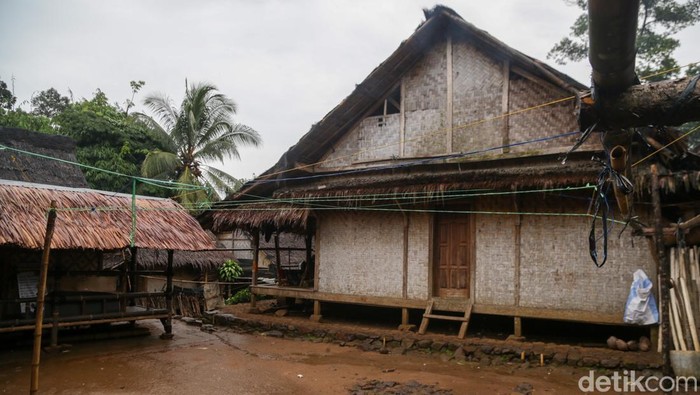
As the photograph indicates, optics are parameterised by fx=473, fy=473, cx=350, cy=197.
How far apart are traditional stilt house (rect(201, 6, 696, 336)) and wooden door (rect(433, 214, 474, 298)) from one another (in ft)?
0.09

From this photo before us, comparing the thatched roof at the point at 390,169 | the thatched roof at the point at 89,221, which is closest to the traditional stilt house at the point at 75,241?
the thatched roof at the point at 89,221

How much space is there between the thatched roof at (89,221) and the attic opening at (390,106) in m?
5.03

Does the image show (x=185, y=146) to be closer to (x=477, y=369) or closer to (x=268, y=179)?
(x=268, y=179)

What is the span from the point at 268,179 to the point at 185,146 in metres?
11.8

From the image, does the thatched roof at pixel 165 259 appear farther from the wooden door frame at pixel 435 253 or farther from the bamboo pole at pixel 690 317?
the bamboo pole at pixel 690 317

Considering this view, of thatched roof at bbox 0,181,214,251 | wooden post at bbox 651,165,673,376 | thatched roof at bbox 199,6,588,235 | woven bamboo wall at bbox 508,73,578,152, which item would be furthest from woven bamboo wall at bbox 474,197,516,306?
thatched roof at bbox 0,181,214,251

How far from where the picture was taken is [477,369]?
833 centimetres

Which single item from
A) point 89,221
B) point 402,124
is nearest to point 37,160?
point 89,221

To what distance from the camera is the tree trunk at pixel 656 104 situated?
2373 mm

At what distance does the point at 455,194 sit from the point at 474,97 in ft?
7.23

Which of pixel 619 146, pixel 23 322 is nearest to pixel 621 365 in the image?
pixel 619 146

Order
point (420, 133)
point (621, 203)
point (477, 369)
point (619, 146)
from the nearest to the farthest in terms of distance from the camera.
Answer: point (619, 146) → point (621, 203) → point (477, 369) → point (420, 133)

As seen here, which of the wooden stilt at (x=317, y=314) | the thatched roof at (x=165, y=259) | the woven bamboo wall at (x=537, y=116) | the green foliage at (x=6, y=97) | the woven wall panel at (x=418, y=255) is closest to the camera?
the woven bamboo wall at (x=537, y=116)

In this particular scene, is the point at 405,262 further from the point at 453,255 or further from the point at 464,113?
the point at 464,113
